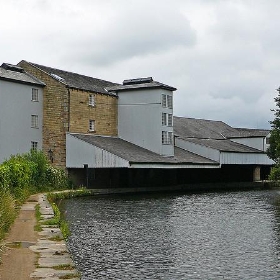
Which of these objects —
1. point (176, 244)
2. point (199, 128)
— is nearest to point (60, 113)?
point (199, 128)

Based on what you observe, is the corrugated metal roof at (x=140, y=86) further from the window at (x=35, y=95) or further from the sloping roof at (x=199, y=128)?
the sloping roof at (x=199, y=128)

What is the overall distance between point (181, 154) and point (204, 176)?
21.3ft

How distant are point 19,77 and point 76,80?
5132mm

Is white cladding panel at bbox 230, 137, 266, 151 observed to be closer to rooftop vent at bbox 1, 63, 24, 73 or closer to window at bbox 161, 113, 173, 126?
window at bbox 161, 113, 173, 126

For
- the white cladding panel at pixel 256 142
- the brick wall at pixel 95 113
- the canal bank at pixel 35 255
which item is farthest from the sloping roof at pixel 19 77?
the white cladding panel at pixel 256 142

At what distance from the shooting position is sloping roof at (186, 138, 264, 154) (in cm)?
4634

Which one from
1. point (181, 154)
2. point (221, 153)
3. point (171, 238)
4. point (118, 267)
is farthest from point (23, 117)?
point (118, 267)

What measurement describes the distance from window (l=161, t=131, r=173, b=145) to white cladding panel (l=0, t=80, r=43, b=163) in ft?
31.5

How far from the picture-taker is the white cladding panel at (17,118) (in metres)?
34.8

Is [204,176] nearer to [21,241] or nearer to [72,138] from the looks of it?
[72,138]

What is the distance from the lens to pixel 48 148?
38.0m

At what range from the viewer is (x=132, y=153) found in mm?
36469

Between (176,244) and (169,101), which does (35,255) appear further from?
(169,101)

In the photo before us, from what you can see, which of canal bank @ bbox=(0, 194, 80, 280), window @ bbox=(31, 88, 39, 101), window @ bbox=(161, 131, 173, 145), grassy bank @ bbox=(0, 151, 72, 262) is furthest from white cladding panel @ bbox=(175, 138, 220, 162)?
canal bank @ bbox=(0, 194, 80, 280)
